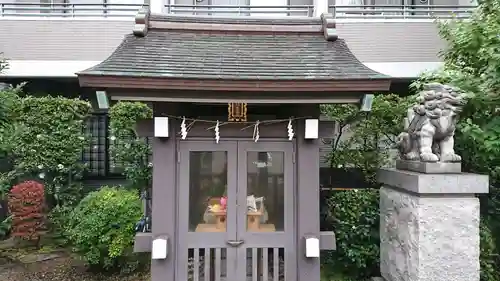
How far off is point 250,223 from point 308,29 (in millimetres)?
3011

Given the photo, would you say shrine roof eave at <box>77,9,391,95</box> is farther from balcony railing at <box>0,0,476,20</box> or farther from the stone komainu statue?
balcony railing at <box>0,0,476,20</box>

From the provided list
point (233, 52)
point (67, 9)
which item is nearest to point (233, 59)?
point (233, 52)

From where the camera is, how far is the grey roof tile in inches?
181

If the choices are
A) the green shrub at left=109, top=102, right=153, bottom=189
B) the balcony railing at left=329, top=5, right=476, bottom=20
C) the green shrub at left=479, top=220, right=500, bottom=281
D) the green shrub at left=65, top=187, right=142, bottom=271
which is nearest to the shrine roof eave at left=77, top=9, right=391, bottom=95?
the green shrub at left=109, top=102, right=153, bottom=189

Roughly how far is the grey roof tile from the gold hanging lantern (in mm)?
500

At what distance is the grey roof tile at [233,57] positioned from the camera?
4.60 meters

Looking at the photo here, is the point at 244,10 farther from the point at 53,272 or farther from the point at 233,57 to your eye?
the point at 53,272

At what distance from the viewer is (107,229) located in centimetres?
630

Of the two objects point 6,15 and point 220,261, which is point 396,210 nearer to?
point 220,261

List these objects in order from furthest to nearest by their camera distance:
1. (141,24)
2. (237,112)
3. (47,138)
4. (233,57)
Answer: (47,138), (141,24), (233,57), (237,112)

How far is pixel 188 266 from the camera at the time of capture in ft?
17.5

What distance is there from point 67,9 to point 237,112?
7067 mm

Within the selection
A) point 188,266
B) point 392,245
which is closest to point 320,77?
point 392,245

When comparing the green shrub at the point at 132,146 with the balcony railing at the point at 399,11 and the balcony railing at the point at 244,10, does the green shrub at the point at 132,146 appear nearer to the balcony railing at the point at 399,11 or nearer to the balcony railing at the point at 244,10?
the balcony railing at the point at 244,10
